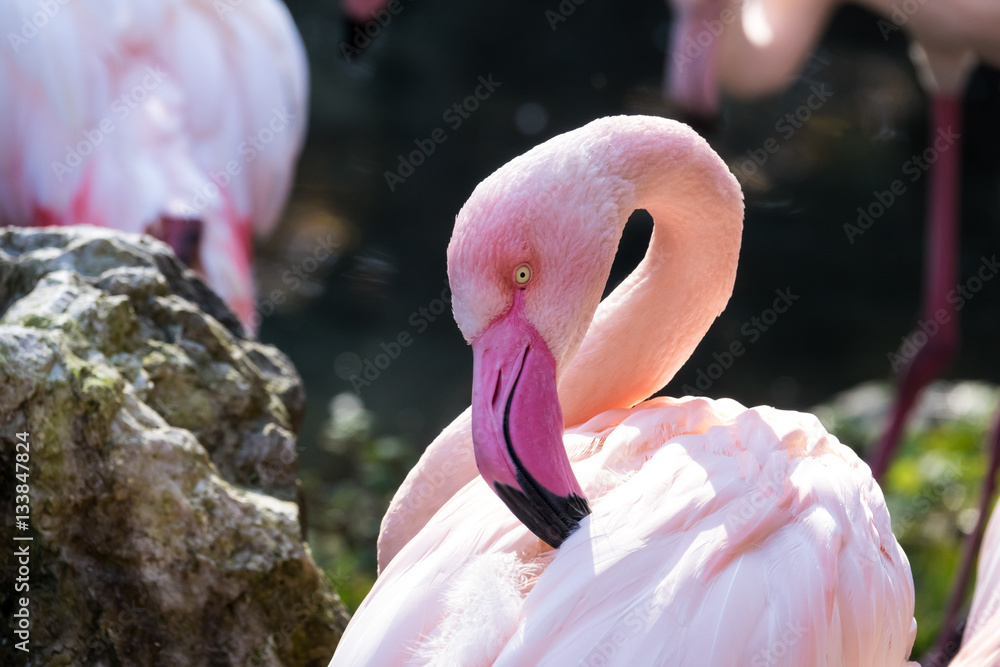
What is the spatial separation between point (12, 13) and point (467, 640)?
247cm

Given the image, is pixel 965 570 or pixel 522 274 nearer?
pixel 522 274

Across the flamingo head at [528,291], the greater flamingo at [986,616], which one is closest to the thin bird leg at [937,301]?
the greater flamingo at [986,616]

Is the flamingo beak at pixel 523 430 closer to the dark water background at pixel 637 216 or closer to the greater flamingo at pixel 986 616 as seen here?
the greater flamingo at pixel 986 616

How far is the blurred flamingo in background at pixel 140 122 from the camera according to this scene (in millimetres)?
3002

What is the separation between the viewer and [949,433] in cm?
470

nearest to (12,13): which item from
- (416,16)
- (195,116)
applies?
(195,116)

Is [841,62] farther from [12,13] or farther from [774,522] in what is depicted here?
[774,522]

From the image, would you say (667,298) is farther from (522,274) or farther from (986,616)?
(986,616)

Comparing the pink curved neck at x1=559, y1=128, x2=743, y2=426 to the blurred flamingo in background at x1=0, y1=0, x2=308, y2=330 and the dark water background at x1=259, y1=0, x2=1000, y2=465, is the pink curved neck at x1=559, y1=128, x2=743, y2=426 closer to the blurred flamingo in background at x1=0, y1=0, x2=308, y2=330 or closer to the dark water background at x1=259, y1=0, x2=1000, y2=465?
the blurred flamingo in background at x1=0, y1=0, x2=308, y2=330

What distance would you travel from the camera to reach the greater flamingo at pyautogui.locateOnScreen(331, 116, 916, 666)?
1.35m

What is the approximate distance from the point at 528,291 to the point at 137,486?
740mm

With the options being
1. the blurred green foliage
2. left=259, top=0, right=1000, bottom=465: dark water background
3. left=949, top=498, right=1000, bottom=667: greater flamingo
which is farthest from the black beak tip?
left=259, top=0, right=1000, bottom=465: dark water background

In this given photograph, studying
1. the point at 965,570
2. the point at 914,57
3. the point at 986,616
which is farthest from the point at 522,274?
the point at 914,57

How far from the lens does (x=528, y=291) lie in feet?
5.34
